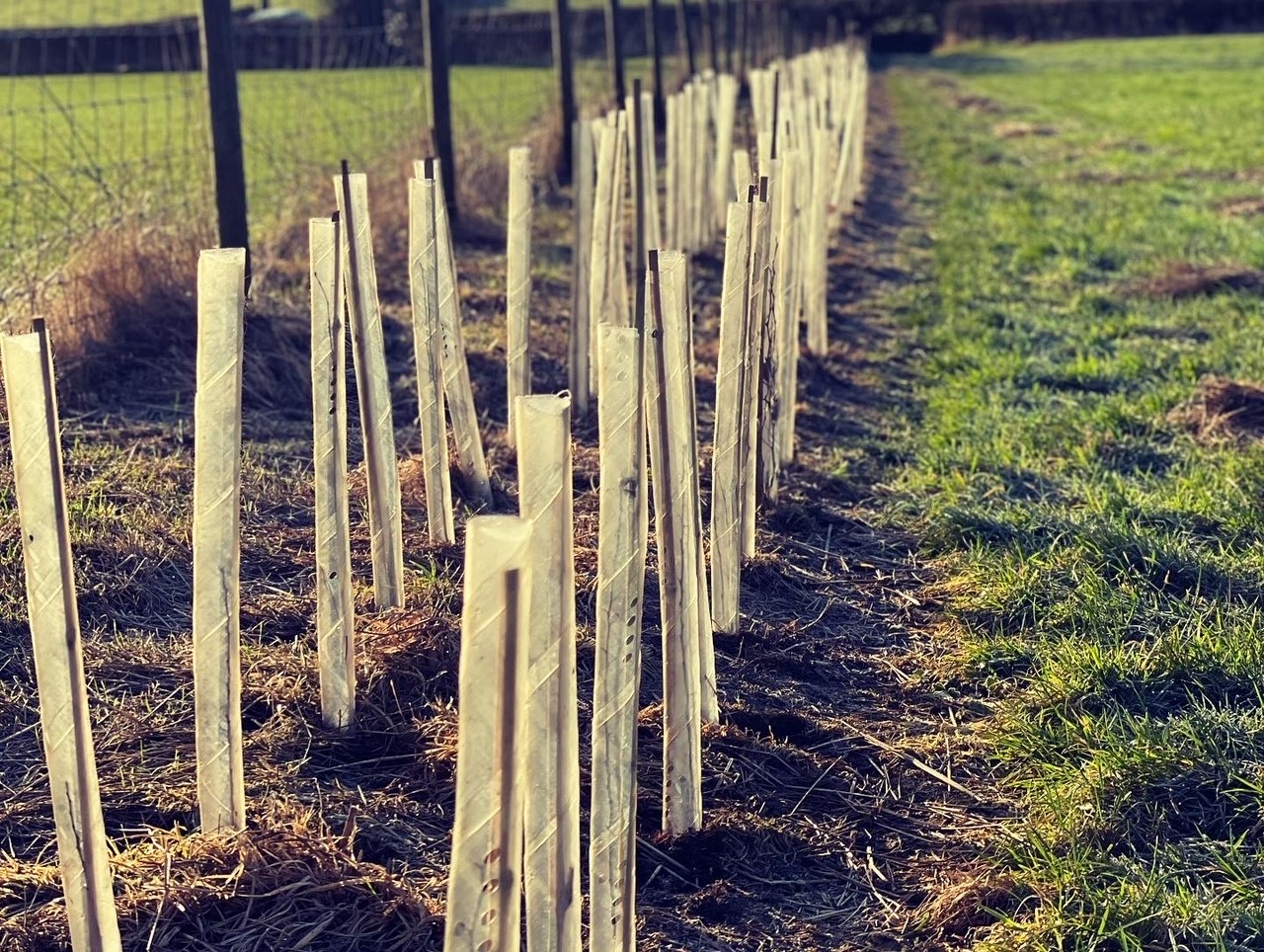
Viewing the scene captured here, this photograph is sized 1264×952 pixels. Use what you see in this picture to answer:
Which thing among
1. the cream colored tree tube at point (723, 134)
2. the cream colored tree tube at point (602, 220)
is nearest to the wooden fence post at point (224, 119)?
the cream colored tree tube at point (602, 220)

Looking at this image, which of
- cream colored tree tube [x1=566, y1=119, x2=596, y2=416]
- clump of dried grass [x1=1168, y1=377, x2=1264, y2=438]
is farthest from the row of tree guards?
clump of dried grass [x1=1168, y1=377, x2=1264, y2=438]

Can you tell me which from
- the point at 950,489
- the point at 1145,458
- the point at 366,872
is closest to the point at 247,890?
the point at 366,872

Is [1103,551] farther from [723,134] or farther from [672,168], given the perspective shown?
[723,134]

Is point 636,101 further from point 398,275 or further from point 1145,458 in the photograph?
Answer: point 1145,458

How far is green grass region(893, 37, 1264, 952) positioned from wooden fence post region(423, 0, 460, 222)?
103 inches

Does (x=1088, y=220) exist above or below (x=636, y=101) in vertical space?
below

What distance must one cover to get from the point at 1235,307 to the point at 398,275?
13.4 feet

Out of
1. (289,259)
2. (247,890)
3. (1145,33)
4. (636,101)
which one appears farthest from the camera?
(1145,33)

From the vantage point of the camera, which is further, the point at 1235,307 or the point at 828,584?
the point at 1235,307

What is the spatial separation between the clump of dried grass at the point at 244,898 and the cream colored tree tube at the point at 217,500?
7.4 inches

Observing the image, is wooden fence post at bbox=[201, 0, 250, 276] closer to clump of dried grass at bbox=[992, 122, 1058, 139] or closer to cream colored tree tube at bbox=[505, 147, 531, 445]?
cream colored tree tube at bbox=[505, 147, 531, 445]

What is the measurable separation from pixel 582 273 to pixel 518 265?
2.24 ft

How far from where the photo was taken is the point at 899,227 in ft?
35.5

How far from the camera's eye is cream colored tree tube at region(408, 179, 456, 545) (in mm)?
3883
